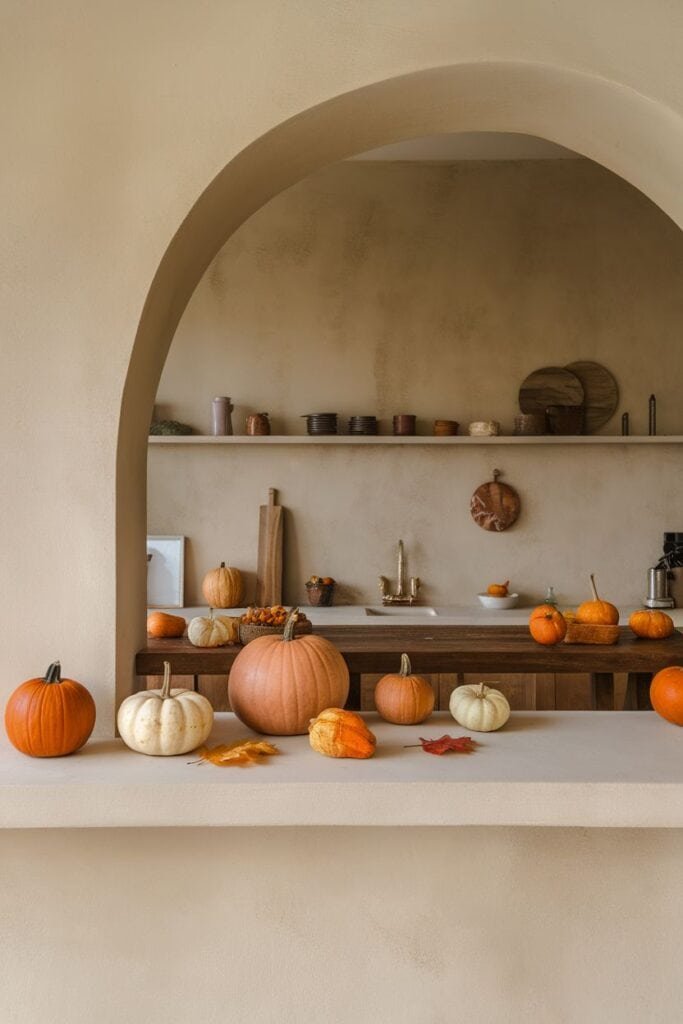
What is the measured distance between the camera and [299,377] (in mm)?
4848

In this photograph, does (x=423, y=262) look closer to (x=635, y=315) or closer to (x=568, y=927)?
(x=635, y=315)

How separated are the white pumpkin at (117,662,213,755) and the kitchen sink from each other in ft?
9.07

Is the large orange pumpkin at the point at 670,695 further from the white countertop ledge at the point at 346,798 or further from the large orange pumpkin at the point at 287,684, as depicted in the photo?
the large orange pumpkin at the point at 287,684

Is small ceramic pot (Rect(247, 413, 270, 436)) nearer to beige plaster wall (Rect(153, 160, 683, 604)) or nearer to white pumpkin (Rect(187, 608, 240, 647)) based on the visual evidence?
beige plaster wall (Rect(153, 160, 683, 604))

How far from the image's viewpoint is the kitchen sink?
14.9 feet

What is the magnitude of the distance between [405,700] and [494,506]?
9.70ft

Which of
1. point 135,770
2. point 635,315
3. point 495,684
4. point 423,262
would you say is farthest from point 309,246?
point 135,770

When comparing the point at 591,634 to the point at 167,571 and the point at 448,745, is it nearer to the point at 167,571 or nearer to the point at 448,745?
the point at 448,745

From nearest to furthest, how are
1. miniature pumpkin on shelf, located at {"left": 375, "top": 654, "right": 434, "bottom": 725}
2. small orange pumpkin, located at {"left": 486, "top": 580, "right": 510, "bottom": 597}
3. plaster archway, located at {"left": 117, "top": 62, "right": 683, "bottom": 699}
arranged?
plaster archway, located at {"left": 117, "top": 62, "right": 683, "bottom": 699} → miniature pumpkin on shelf, located at {"left": 375, "top": 654, "right": 434, "bottom": 725} → small orange pumpkin, located at {"left": 486, "top": 580, "right": 510, "bottom": 597}

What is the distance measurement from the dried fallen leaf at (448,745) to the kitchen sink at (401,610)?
2.66m

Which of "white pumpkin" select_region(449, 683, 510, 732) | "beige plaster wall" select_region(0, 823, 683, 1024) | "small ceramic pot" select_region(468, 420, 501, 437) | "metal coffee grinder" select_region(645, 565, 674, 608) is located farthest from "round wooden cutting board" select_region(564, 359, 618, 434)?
"beige plaster wall" select_region(0, 823, 683, 1024)

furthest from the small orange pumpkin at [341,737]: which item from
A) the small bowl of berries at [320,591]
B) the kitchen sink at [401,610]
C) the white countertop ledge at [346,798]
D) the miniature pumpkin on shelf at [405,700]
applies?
the small bowl of berries at [320,591]

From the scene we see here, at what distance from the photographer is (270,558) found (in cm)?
477

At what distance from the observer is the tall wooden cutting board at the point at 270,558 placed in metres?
4.76
